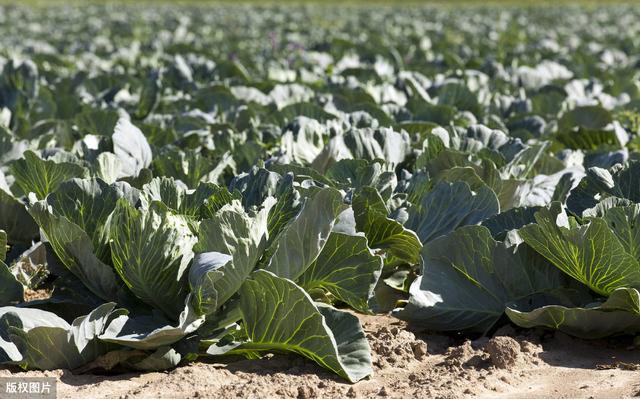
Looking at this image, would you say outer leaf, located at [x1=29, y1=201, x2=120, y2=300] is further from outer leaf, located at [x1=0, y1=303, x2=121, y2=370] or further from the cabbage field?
outer leaf, located at [x1=0, y1=303, x2=121, y2=370]

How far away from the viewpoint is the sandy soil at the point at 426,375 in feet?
9.45

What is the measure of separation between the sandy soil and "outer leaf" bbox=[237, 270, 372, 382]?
0.23 ft

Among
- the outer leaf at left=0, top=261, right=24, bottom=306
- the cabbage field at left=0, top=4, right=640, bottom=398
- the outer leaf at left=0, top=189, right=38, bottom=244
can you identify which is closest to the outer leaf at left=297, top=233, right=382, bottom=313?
the cabbage field at left=0, top=4, right=640, bottom=398

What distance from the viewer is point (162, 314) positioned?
3.20 metres

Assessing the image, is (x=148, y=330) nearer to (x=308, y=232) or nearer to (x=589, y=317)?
(x=308, y=232)

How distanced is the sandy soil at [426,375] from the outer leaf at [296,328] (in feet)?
0.23

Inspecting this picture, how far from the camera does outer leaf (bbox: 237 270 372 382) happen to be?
9.67 feet

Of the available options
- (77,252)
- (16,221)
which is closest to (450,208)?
(77,252)

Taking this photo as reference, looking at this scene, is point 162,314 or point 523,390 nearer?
point 523,390

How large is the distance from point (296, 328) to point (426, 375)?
0.45 meters

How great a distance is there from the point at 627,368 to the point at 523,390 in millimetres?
413

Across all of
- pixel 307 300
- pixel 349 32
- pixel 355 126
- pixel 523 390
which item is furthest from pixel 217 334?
pixel 349 32

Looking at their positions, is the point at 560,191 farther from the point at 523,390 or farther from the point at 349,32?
the point at 349,32

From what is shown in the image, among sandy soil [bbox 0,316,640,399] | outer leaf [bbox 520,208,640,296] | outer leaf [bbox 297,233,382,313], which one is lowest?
sandy soil [bbox 0,316,640,399]
